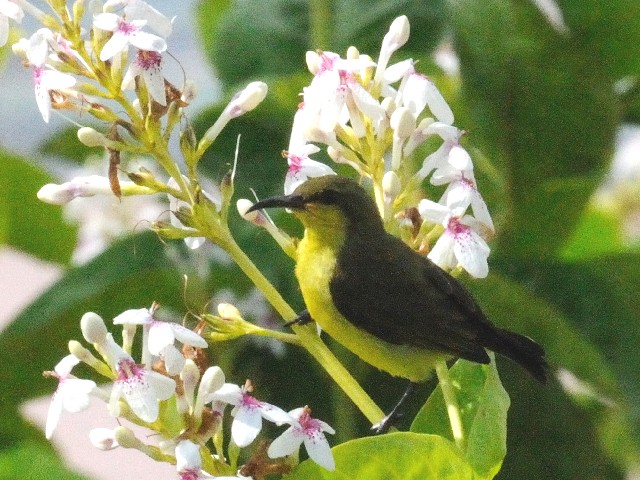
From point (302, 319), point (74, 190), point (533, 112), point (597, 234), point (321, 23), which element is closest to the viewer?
point (74, 190)

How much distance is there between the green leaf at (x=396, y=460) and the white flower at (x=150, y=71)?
243 mm

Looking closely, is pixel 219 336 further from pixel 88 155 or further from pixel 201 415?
pixel 88 155

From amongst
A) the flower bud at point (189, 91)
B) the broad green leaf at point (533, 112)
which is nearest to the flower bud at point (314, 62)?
the flower bud at point (189, 91)

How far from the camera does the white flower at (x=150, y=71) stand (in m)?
0.63

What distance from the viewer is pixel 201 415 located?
0.63m

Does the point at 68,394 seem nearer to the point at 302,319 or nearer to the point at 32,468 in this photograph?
the point at 302,319

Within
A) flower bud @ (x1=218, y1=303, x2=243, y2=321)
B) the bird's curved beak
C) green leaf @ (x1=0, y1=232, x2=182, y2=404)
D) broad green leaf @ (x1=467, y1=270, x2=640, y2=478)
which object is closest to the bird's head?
the bird's curved beak

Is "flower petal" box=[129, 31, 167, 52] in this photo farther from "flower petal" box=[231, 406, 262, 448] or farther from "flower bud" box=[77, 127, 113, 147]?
"flower petal" box=[231, 406, 262, 448]

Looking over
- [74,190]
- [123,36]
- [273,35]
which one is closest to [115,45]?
[123,36]

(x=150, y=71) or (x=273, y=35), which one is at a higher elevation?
(x=150, y=71)

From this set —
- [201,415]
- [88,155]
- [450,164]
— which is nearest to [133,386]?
[201,415]

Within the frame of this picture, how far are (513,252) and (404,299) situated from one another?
1.98ft

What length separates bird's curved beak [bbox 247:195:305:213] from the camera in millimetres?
716

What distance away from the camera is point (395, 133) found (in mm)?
706
